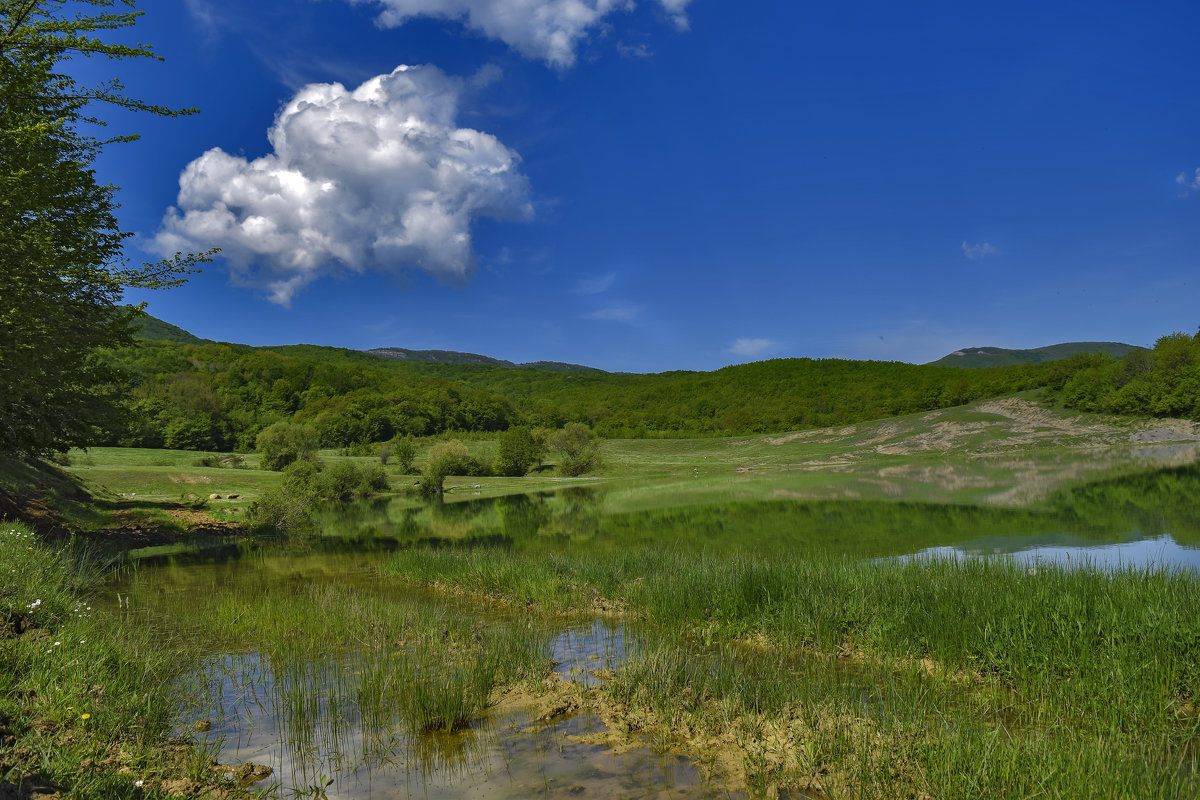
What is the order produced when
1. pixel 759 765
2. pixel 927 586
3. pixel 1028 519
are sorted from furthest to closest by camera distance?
pixel 1028 519
pixel 927 586
pixel 759 765

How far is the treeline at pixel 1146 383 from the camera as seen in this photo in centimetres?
5025

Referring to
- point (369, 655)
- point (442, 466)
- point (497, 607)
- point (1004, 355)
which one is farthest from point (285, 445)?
point (1004, 355)

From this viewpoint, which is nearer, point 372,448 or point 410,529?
point 410,529

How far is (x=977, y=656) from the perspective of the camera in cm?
732

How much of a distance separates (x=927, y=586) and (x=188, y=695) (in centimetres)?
977

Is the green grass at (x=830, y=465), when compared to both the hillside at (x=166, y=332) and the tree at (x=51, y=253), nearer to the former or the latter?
the tree at (x=51, y=253)

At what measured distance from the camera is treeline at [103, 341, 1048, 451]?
249ft

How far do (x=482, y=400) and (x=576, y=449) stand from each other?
1733 inches

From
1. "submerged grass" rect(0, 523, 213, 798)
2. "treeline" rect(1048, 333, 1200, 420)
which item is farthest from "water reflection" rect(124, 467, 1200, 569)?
"treeline" rect(1048, 333, 1200, 420)

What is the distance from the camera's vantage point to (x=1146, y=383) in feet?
173

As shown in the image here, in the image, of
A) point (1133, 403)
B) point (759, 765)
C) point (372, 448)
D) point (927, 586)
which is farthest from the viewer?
point (372, 448)

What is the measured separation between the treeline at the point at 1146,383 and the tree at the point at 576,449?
45900 mm

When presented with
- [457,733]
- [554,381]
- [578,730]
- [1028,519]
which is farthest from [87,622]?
[554,381]

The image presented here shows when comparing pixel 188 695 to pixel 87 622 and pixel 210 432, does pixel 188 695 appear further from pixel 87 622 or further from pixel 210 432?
pixel 210 432
